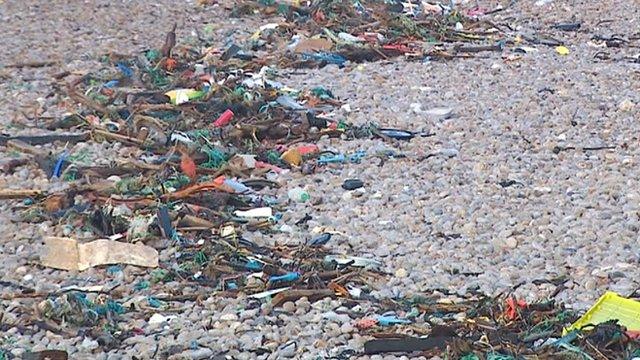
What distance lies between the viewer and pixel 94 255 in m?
Result: 5.71

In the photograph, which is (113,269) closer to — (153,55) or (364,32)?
(153,55)

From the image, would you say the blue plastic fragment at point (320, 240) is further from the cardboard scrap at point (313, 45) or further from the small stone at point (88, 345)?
the cardboard scrap at point (313, 45)

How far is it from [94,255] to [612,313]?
257 cm

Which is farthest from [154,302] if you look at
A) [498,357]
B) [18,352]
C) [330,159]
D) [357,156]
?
[357,156]

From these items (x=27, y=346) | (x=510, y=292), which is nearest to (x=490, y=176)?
(x=510, y=292)

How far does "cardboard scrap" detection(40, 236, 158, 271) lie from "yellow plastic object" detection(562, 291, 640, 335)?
2148 millimetres

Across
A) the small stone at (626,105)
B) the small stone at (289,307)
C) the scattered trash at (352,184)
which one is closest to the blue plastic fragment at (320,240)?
the small stone at (289,307)

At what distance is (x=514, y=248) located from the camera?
5762 millimetres

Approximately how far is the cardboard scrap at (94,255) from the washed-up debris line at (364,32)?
493 centimetres

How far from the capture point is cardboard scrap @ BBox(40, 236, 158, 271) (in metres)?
5.66

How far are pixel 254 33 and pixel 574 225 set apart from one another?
653 centimetres

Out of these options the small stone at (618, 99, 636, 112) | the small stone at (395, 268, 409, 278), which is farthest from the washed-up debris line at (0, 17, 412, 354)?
the small stone at (618, 99, 636, 112)

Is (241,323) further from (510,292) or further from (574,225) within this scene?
(574,225)

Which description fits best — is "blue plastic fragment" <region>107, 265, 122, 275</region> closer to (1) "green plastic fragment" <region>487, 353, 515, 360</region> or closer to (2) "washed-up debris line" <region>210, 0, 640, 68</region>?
(1) "green plastic fragment" <region>487, 353, 515, 360</region>
